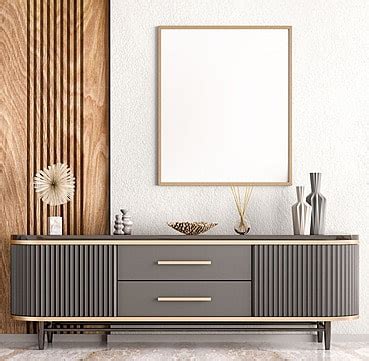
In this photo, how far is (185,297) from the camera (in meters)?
4.55

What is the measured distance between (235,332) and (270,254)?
64cm

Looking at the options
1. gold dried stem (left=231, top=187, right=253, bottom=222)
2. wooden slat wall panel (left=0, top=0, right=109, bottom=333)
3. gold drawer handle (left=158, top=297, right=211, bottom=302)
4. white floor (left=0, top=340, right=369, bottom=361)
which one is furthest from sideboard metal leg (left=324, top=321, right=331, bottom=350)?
wooden slat wall panel (left=0, top=0, right=109, bottom=333)

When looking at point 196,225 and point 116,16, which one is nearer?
point 196,225

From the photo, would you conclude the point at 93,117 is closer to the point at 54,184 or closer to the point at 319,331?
the point at 54,184

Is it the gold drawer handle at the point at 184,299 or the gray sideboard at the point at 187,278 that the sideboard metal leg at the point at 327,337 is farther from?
the gold drawer handle at the point at 184,299

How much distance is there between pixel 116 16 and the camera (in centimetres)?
501

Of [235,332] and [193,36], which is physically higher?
[193,36]

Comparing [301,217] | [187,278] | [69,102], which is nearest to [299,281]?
[301,217]

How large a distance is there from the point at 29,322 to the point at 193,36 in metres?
2.07

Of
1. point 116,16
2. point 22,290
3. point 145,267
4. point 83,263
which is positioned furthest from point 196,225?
point 116,16

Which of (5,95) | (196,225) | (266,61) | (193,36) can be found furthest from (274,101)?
(5,95)

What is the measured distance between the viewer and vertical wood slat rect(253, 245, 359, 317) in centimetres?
454

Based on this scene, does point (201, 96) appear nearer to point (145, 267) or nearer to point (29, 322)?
point (145, 267)

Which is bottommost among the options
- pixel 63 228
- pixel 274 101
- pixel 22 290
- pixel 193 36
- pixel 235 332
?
pixel 235 332
